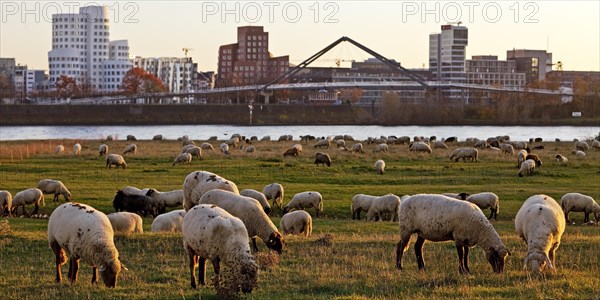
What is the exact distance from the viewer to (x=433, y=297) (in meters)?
10.8

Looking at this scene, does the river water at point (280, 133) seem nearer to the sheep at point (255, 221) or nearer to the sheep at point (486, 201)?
the sheep at point (486, 201)

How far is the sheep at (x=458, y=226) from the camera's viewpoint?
40.7 ft

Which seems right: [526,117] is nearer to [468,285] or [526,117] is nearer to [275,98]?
[275,98]

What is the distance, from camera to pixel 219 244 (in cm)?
1109

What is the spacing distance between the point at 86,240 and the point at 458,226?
4682 mm

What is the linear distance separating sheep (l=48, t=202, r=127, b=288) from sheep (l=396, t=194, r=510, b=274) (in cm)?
393

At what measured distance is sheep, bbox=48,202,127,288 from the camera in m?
11.3

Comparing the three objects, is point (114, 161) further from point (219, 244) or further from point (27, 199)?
Result: point (219, 244)

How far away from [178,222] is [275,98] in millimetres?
143310

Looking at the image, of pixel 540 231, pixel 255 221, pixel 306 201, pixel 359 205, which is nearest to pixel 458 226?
pixel 540 231

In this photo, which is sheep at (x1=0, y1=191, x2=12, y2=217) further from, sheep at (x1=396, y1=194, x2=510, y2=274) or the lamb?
the lamb

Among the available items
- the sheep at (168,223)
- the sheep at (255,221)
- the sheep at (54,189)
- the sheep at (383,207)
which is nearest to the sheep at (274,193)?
the sheep at (383,207)

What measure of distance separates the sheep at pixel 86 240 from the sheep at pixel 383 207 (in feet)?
36.4

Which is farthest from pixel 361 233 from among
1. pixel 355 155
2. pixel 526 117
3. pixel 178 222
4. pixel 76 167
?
pixel 526 117
